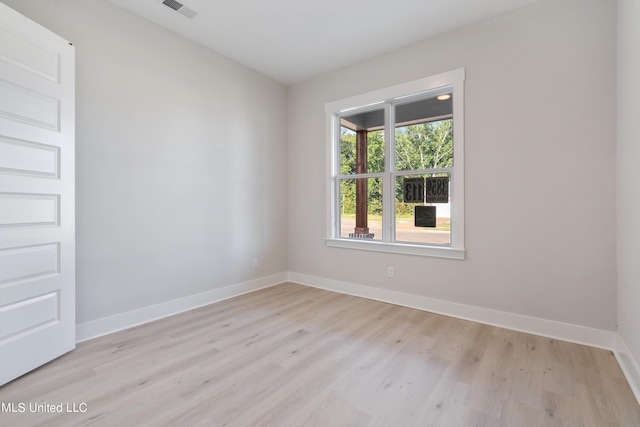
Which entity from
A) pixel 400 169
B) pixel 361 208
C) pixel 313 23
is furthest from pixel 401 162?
pixel 313 23

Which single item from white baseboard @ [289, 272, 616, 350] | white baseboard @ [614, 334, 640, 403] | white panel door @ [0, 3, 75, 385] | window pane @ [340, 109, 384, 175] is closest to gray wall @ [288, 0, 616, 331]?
white baseboard @ [289, 272, 616, 350]

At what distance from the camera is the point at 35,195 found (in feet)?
6.82

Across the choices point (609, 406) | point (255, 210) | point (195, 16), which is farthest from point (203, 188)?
point (609, 406)

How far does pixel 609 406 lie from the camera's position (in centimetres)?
168

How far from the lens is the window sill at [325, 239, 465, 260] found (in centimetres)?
311

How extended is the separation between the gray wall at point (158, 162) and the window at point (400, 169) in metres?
1.11

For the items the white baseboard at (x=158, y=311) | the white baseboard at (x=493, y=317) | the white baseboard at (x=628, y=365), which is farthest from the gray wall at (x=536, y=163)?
the white baseboard at (x=158, y=311)

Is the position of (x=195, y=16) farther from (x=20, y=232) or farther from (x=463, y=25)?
(x=463, y=25)

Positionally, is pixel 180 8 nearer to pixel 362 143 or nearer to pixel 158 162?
pixel 158 162

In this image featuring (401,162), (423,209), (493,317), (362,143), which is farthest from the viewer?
(362,143)

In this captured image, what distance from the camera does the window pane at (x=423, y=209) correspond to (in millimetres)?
3258

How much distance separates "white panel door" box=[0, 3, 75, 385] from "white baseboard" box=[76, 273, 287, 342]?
27 centimetres

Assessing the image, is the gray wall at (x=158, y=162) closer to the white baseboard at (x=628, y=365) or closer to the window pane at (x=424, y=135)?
the window pane at (x=424, y=135)

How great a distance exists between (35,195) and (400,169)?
3.40 metres
